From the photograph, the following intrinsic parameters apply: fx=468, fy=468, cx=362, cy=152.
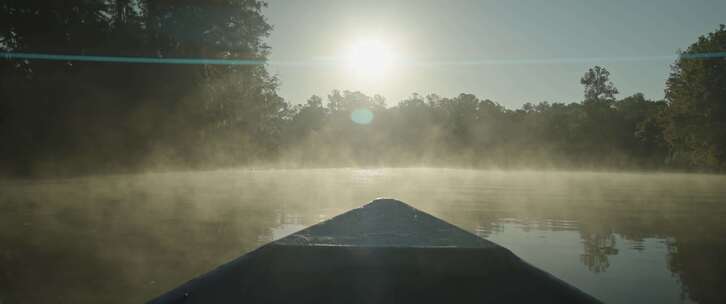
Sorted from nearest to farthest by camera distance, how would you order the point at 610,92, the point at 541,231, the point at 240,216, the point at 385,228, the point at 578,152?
the point at 385,228
the point at 541,231
the point at 240,216
the point at 578,152
the point at 610,92

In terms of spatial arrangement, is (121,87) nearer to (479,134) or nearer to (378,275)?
(378,275)

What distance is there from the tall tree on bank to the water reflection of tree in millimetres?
36633

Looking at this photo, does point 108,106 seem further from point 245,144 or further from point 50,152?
point 245,144

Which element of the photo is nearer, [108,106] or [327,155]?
[108,106]

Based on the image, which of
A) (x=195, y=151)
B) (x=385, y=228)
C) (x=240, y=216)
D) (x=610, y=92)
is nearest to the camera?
(x=385, y=228)

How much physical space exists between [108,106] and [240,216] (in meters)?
19.1

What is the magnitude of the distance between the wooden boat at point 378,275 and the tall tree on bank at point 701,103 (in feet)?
138

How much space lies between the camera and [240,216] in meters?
10.2

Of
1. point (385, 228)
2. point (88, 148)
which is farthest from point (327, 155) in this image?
point (385, 228)

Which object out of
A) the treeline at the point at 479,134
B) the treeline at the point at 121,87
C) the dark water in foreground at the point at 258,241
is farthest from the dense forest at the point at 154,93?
the dark water in foreground at the point at 258,241

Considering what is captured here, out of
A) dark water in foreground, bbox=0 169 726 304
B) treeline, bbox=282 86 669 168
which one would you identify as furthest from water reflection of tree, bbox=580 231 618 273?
treeline, bbox=282 86 669 168

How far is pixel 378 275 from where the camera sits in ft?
10.2

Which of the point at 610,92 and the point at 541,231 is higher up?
the point at 610,92

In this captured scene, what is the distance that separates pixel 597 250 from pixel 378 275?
481 centimetres
